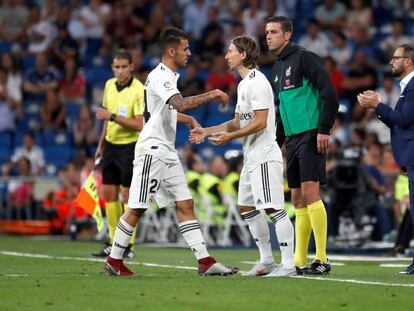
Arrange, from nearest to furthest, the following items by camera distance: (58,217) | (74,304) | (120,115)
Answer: (74,304)
(120,115)
(58,217)

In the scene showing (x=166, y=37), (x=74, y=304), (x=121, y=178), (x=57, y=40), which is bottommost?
(x=74, y=304)

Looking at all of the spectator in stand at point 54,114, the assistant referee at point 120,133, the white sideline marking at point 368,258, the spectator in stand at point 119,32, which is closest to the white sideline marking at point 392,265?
the white sideline marking at point 368,258

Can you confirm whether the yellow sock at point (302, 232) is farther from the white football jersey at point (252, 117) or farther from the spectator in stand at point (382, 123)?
the spectator in stand at point (382, 123)

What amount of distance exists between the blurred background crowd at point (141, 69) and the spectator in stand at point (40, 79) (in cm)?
3

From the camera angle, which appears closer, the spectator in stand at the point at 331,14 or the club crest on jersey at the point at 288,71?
the club crest on jersey at the point at 288,71

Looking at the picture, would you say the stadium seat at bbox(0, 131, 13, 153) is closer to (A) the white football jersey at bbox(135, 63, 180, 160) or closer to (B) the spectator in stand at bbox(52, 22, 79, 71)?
(B) the spectator in stand at bbox(52, 22, 79, 71)

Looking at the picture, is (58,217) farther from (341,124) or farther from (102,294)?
(102,294)

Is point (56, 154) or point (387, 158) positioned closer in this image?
point (387, 158)

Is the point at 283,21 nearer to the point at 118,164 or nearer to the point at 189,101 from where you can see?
the point at 189,101

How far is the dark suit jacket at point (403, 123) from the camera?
34.3 feet

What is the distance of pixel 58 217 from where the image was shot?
68.0 ft

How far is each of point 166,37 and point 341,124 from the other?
1137 centimetres

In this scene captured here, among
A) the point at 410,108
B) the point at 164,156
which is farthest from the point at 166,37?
the point at 410,108

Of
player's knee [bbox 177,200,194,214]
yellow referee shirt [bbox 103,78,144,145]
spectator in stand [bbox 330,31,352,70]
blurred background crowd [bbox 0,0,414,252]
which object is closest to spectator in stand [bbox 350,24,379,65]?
blurred background crowd [bbox 0,0,414,252]
